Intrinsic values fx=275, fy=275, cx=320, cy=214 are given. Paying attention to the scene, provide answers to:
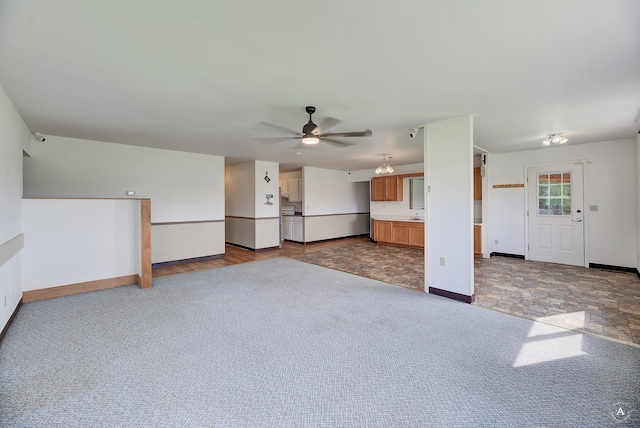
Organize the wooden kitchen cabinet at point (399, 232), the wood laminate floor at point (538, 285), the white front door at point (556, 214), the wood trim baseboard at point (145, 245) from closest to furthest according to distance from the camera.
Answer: the wood laminate floor at point (538, 285), the wood trim baseboard at point (145, 245), the white front door at point (556, 214), the wooden kitchen cabinet at point (399, 232)

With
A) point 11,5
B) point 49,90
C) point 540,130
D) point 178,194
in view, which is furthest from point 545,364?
point 178,194

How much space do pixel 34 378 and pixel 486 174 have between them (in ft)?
25.7

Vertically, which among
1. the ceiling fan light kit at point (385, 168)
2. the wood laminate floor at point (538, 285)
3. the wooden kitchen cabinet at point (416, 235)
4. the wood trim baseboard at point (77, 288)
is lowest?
the wood laminate floor at point (538, 285)

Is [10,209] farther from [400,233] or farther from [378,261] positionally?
[400,233]

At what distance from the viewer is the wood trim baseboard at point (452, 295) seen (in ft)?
12.0

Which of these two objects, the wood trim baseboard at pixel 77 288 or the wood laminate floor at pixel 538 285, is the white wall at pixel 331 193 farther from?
the wood trim baseboard at pixel 77 288

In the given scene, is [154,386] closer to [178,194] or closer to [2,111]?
[2,111]

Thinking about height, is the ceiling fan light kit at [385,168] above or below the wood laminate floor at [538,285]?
above

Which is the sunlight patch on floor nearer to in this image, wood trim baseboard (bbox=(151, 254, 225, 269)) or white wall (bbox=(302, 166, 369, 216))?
wood trim baseboard (bbox=(151, 254, 225, 269))

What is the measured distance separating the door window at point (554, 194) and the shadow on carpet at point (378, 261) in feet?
9.23

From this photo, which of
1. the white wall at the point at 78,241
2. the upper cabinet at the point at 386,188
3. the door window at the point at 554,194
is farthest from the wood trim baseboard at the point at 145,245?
the door window at the point at 554,194

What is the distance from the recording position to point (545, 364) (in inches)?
88.7

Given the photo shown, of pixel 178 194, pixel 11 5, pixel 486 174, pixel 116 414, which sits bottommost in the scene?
pixel 116 414

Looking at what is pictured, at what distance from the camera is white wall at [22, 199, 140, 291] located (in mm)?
3812
